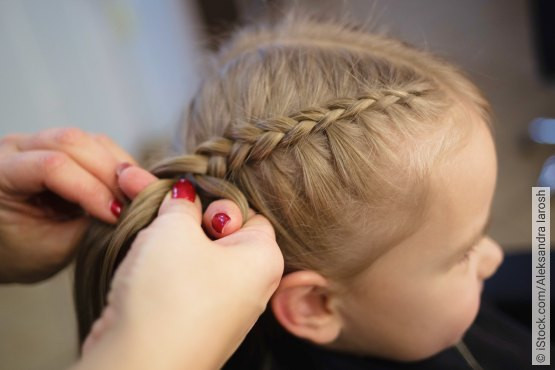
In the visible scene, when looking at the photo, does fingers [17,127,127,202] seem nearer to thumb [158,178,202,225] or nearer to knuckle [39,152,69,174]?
knuckle [39,152,69,174]

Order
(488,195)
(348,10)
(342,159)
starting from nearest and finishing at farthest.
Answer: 1. (342,159)
2. (488,195)
3. (348,10)

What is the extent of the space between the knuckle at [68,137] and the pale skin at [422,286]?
0.37 meters

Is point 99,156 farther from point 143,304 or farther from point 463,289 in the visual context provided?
point 463,289

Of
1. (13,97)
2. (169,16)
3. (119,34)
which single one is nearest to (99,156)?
(13,97)

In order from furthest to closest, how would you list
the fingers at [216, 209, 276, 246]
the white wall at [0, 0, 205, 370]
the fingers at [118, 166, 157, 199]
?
the white wall at [0, 0, 205, 370], the fingers at [118, 166, 157, 199], the fingers at [216, 209, 276, 246]

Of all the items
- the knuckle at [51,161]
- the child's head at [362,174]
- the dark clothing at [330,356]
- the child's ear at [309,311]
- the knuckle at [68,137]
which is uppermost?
the knuckle at [68,137]

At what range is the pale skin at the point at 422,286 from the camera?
0.68 meters

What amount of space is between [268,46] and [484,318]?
64 centimetres

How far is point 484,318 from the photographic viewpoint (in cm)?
94

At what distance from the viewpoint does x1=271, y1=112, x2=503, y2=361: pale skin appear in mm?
680

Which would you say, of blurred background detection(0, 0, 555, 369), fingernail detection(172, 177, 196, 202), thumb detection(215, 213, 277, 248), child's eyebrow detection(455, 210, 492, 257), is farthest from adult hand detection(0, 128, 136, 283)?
child's eyebrow detection(455, 210, 492, 257)

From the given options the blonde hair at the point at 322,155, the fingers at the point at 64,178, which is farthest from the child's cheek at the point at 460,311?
the fingers at the point at 64,178

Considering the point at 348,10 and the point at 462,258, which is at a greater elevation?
the point at 348,10

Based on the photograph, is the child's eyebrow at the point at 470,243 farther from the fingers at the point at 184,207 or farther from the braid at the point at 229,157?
the fingers at the point at 184,207
